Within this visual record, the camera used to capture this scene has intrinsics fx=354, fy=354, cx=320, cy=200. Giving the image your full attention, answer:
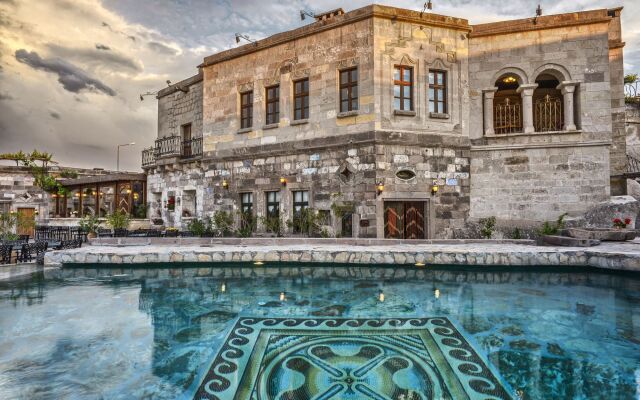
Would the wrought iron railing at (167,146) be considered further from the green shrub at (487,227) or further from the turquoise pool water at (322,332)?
the green shrub at (487,227)

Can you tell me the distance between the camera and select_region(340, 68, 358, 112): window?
1276 cm

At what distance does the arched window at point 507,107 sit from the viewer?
45.0 feet

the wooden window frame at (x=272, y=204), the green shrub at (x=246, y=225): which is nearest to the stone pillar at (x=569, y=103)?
the wooden window frame at (x=272, y=204)

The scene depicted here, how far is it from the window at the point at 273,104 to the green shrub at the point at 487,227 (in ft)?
28.8

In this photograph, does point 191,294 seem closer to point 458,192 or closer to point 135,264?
point 135,264

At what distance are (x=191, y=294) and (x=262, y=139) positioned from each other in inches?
352

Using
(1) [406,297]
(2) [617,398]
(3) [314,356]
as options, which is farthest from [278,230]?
(2) [617,398]

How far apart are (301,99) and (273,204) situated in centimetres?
430

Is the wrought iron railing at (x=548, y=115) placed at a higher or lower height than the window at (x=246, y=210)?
higher

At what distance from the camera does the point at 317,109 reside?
13344 millimetres

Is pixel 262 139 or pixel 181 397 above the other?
pixel 262 139

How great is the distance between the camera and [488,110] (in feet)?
43.2

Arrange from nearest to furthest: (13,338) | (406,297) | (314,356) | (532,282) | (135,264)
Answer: (314,356) → (13,338) → (406,297) → (532,282) → (135,264)

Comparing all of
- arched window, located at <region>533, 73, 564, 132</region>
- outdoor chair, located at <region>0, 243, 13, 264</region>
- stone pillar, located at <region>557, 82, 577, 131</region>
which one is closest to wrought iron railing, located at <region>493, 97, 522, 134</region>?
arched window, located at <region>533, 73, 564, 132</region>
